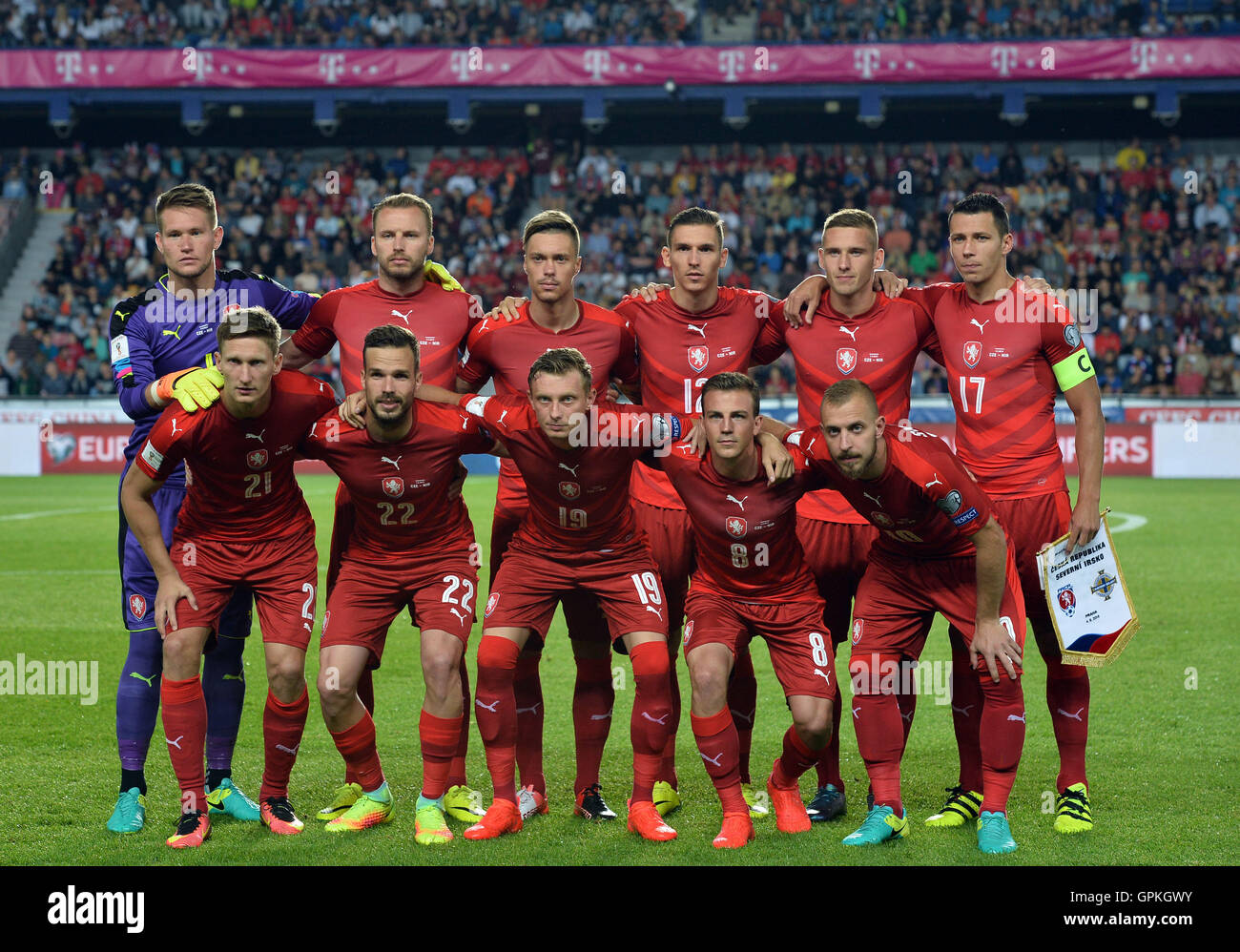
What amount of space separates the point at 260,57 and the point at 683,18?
→ 9110mm

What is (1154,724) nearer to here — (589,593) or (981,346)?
(981,346)

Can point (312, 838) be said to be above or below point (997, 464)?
below

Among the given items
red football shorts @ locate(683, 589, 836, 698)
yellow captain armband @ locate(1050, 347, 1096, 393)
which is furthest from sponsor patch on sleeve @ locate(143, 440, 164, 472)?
yellow captain armband @ locate(1050, 347, 1096, 393)

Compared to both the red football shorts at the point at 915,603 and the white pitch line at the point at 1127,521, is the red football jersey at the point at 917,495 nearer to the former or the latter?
the red football shorts at the point at 915,603

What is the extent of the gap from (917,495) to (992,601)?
1.54ft

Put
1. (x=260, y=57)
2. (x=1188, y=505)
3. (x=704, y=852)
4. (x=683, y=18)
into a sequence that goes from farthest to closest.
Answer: (x=683, y=18) → (x=260, y=57) → (x=1188, y=505) → (x=704, y=852)

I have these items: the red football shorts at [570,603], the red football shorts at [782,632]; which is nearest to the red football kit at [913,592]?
the red football shorts at [782,632]

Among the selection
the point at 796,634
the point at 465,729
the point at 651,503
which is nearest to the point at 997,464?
the point at 796,634

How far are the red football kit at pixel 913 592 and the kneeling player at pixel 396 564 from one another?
1402mm

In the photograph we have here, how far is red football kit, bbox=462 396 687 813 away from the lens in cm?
487

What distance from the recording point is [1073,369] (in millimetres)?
5113

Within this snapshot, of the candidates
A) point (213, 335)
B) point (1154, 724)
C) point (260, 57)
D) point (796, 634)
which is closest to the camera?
point (796, 634)

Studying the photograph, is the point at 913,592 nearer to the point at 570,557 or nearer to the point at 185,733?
the point at 570,557

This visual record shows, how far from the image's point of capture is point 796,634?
492 cm
